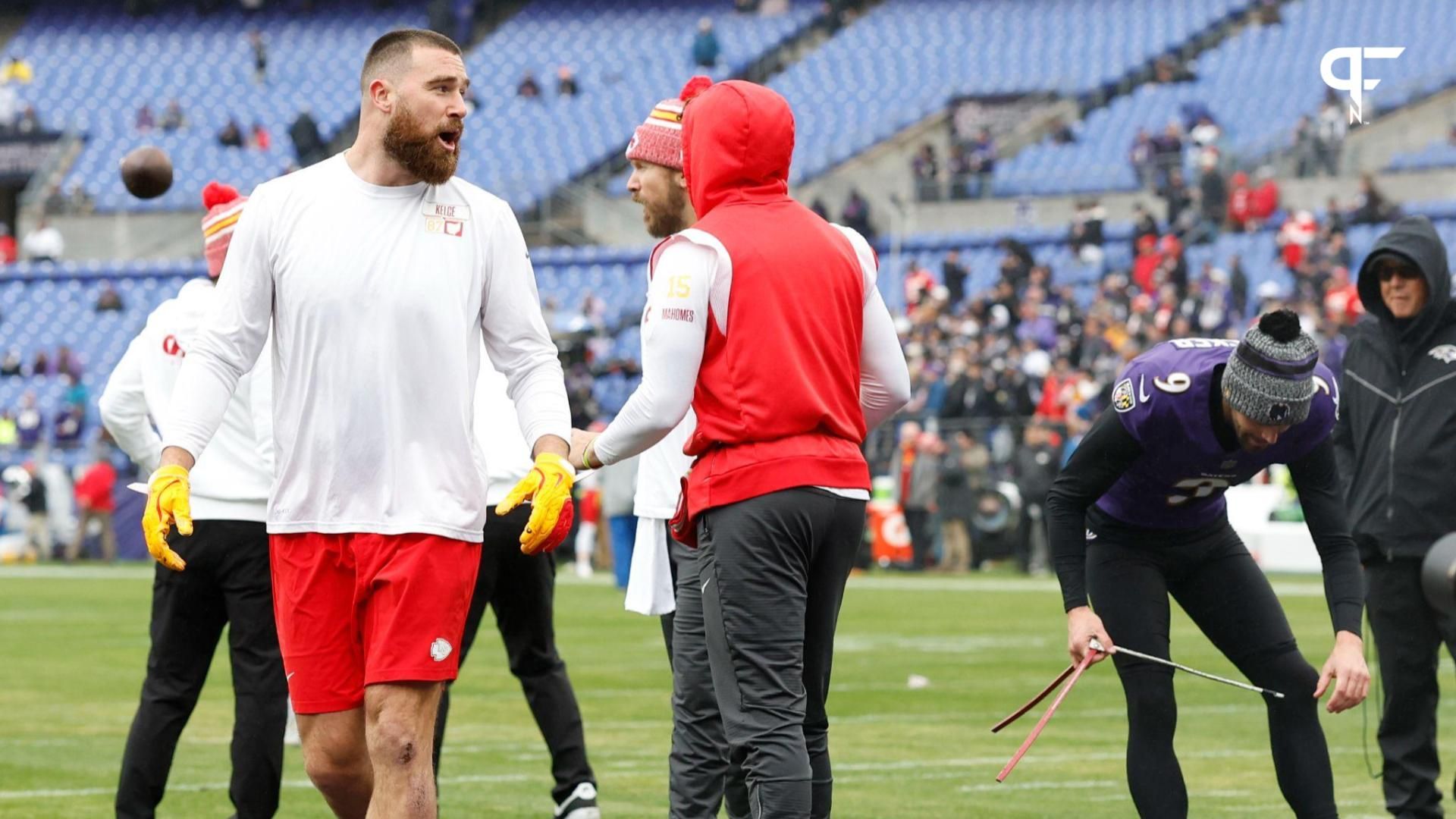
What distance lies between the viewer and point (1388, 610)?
8141 mm

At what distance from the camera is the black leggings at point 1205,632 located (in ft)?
21.0

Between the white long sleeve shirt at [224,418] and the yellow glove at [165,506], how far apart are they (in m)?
1.67

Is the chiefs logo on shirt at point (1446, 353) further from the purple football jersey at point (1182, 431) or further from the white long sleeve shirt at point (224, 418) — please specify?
the white long sleeve shirt at point (224, 418)

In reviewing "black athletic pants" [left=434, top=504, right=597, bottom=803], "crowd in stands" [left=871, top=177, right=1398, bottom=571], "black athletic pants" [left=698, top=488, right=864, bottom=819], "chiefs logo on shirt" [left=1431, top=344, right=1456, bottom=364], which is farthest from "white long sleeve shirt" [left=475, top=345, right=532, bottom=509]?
"crowd in stands" [left=871, top=177, right=1398, bottom=571]

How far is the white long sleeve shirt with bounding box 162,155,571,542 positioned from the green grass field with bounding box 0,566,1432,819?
3.07 meters

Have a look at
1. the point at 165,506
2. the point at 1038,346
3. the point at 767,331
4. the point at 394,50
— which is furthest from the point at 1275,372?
the point at 1038,346

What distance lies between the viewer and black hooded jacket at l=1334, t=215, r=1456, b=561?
8062mm

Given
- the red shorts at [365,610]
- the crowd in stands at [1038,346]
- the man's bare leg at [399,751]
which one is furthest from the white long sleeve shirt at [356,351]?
the crowd in stands at [1038,346]

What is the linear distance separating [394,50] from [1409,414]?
4.23 meters

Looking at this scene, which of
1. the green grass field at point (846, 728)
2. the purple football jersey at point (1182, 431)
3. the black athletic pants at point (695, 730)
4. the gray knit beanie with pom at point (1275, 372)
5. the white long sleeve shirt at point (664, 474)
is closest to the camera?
the gray knit beanie with pom at point (1275, 372)

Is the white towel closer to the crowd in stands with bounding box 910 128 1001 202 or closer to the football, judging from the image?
the football

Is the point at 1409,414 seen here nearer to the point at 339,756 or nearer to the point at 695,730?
the point at 695,730

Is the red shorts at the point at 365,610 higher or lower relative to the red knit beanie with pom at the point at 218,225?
lower

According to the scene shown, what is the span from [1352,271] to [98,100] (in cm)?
2722
